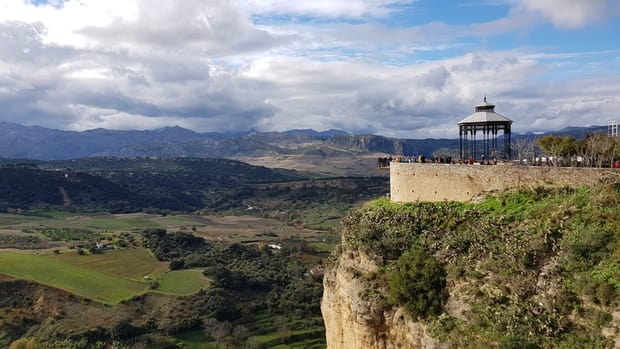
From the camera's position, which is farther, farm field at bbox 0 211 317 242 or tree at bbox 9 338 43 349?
farm field at bbox 0 211 317 242

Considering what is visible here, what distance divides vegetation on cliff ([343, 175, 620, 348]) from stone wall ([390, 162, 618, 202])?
Result: 76 cm

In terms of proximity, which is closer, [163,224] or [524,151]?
[524,151]

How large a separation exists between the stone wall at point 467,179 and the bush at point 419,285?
586cm

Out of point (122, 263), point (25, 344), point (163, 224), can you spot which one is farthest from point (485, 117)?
point (163, 224)

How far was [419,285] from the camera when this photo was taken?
67.6 feet

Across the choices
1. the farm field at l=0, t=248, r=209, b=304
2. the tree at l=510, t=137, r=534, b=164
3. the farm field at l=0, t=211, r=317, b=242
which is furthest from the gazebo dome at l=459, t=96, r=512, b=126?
the farm field at l=0, t=211, r=317, b=242

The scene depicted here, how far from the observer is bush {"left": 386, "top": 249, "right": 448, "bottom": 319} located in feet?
66.5

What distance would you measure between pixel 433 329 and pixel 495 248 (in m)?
3.88

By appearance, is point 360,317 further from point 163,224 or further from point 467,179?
point 163,224

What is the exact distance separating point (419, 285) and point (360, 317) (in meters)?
3.72

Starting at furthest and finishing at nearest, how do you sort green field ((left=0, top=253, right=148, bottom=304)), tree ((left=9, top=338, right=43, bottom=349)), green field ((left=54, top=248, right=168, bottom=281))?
green field ((left=54, top=248, right=168, bottom=281))
green field ((left=0, top=253, right=148, bottom=304))
tree ((left=9, top=338, right=43, bottom=349))

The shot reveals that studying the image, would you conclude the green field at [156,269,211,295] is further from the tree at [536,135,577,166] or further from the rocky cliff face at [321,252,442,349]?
the tree at [536,135,577,166]

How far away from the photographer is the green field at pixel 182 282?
7869cm

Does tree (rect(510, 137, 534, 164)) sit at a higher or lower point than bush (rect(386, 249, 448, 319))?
higher
